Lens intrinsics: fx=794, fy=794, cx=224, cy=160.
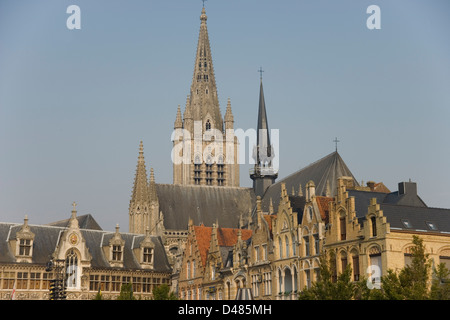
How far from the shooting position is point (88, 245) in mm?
73125

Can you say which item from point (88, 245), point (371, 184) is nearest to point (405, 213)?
point (371, 184)

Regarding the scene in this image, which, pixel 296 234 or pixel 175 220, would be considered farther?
pixel 175 220

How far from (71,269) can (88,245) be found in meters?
3.72

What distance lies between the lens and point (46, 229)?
71625 mm

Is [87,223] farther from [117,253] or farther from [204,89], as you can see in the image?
[204,89]

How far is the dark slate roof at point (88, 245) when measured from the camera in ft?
226

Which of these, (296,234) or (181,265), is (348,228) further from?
(181,265)

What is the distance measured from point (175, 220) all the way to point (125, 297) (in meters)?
43.4

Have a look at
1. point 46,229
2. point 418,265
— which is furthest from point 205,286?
point 418,265

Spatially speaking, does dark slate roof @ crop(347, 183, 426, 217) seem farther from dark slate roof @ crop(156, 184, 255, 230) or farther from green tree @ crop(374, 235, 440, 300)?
dark slate roof @ crop(156, 184, 255, 230)

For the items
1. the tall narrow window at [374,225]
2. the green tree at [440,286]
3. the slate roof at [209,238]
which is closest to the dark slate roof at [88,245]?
the slate roof at [209,238]

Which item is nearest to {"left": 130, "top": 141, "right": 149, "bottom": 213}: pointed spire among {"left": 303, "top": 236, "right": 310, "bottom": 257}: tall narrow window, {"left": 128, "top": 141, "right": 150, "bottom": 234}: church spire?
{"left": 128, "top": 141, "right": 150, "bottom": 234}: church spire
